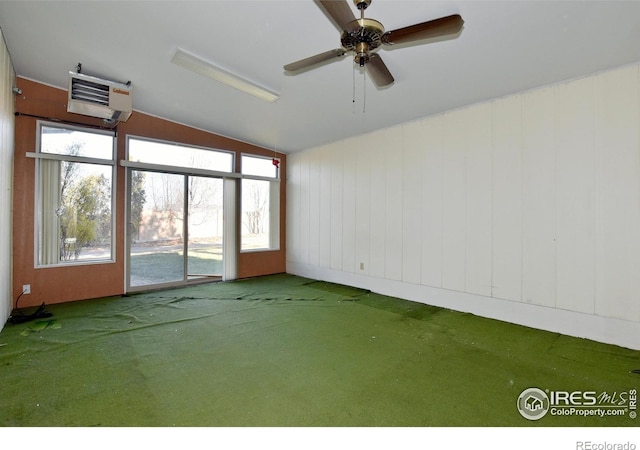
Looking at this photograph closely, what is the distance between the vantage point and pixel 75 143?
448 cm

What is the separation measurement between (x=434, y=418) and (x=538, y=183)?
2.98 meters

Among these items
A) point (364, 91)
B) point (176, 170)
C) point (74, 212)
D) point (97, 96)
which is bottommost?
point (74, 212)

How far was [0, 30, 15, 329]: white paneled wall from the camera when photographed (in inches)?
132

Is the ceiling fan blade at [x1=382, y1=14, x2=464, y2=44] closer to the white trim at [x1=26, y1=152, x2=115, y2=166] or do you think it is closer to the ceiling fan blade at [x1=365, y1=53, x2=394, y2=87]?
the ceiling fan blade at [x1=365, y1=53, x2=394, y2=87]

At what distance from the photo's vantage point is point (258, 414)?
192 centimetres

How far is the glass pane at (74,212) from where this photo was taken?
4.29 metres

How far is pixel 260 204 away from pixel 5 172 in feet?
12.7

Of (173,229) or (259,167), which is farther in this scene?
(259,167)

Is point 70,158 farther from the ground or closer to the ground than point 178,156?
closer to the ground

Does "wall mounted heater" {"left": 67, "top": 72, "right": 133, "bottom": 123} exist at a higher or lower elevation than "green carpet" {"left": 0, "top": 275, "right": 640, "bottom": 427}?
higher

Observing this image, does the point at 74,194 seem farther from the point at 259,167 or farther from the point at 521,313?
the point at 521,313

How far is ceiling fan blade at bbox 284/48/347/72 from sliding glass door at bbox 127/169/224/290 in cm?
372

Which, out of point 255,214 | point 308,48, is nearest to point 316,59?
point 308,48

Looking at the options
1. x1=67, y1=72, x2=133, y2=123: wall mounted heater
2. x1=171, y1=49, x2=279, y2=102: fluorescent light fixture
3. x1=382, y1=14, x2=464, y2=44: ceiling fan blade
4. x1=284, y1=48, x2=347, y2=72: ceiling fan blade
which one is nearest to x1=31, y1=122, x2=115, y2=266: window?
x1=67, y1=72, x2=133, y2=123: wall mounted heater
